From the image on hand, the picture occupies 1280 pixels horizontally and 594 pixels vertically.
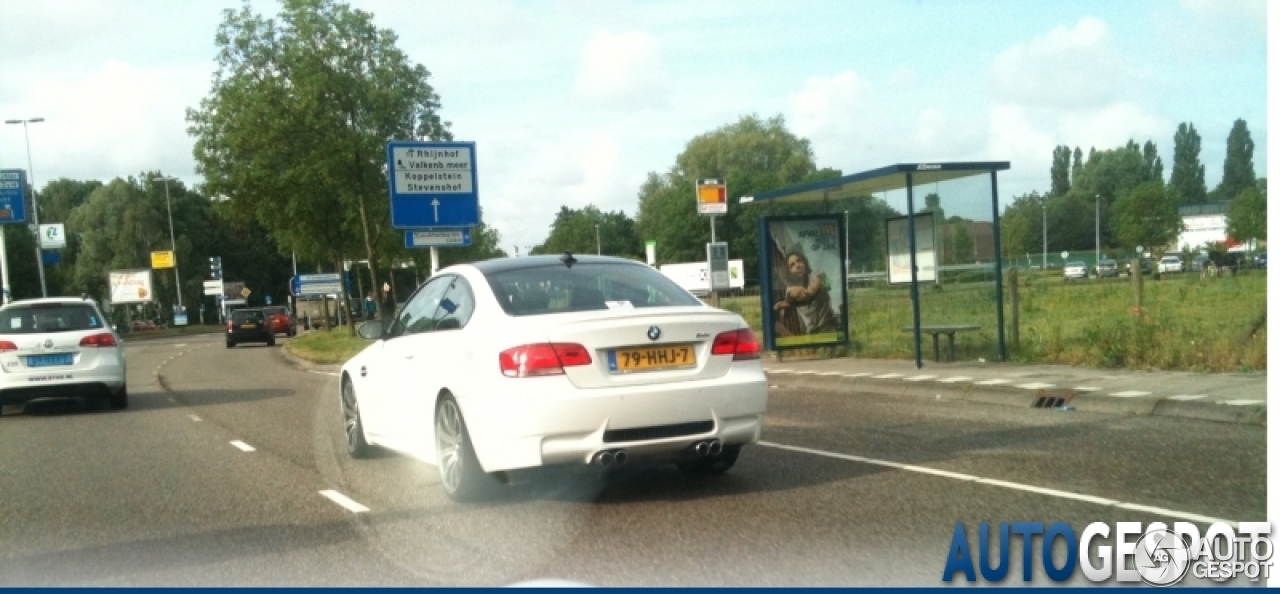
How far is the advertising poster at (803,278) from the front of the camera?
19547 mm

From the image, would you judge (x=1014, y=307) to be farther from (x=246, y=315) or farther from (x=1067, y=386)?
(x=246, y=315)

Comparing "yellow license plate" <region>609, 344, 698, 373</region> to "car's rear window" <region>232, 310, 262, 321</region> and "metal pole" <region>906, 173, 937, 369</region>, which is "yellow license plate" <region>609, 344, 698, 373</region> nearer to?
"metal pole" <region>906, 173, 937, 369</region>

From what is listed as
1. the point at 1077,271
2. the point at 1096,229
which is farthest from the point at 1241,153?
the point at 1096,229

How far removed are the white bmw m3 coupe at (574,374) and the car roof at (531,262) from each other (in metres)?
0.02

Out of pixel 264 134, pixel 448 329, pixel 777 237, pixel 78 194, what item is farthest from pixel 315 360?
pixel 78 194

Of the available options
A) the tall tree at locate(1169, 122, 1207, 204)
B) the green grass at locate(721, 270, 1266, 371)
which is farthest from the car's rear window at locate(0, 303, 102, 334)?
the tall tree at locate(1169, 122, 1207, 204)

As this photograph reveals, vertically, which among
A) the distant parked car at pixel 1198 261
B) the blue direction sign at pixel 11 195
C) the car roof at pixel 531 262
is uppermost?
the blue direction sign at pixel 11 195

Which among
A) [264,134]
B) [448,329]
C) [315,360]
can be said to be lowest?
[315,360]

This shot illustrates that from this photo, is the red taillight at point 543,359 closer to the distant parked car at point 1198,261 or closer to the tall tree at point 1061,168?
the distant parked car at point 1198,261

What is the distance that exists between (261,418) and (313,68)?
22934mm

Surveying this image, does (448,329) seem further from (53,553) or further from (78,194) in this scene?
(78,194)

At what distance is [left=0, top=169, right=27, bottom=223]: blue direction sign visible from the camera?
136 ft

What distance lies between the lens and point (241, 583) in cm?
620

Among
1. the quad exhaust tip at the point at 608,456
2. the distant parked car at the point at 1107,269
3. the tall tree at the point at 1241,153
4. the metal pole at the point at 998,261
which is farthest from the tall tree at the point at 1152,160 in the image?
the quad exhaust tip at the point at 608,456
